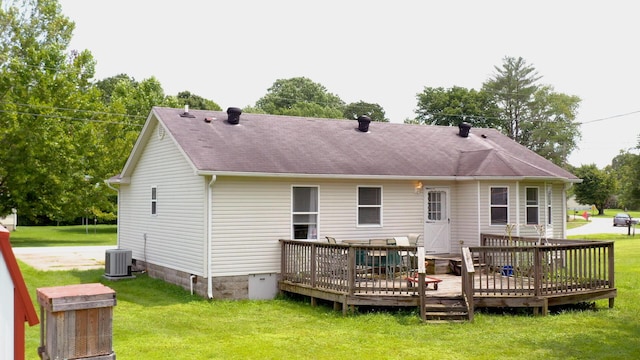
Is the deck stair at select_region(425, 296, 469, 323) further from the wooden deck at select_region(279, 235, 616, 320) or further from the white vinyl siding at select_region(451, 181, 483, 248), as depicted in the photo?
the white vinyl siding at select_region(451, 181, 483, 248)

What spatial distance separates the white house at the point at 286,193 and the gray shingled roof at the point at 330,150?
52 mm

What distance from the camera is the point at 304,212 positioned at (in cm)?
1571

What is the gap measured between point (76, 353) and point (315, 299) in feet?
26.4

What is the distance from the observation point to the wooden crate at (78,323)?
6.07m

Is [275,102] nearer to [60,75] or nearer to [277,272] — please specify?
[60,75]

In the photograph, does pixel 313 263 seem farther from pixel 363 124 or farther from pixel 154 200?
pixel 363 124

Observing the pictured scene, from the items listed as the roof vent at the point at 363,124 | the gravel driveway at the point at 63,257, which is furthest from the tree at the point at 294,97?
the roof vent at the point at 363,124

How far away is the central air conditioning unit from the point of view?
1711 centimetres

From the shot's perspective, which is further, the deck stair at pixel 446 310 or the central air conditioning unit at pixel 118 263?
the central air conditioning unit at pixel 118 263

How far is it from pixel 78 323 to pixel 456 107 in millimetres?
54319

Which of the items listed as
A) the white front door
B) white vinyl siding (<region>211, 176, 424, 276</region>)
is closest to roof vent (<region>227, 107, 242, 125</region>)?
white vinyl siding (<region>211, 176, 424, 276</region>)

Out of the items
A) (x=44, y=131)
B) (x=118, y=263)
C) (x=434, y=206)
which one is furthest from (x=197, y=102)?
(x=434, y=206)

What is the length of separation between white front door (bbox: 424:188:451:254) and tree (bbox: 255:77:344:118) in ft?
152

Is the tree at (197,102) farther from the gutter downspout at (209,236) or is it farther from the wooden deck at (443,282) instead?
the wooden deck at (443,282)
